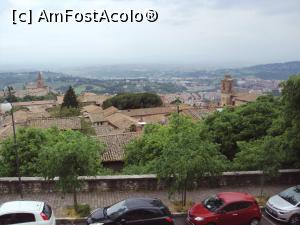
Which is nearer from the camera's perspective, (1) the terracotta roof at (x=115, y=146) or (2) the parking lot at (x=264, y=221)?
(2) the parking lot at (x=264, y=221)

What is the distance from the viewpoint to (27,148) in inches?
936

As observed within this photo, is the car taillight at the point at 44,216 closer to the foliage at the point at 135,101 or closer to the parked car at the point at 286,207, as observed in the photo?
the parked car at the point at 286,207

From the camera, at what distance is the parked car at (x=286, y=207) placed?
1579 centimetres

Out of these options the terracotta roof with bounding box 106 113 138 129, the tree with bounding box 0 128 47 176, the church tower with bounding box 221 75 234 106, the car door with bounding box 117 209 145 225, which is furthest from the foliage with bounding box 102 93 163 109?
the car door with bounding box 117 209 145 225

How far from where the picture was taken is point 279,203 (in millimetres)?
16469

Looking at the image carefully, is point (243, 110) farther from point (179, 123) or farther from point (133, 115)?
point (133, 115)

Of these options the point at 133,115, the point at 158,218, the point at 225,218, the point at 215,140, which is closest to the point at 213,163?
the point at 225,218

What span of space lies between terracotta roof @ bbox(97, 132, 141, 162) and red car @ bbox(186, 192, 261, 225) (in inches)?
593

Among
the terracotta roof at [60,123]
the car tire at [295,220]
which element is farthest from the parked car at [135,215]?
the terracotta roof at [60,123]

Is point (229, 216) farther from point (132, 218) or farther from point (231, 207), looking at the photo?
point (132, 218)

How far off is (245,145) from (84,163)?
1077 centimetres

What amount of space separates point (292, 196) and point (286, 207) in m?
0.86

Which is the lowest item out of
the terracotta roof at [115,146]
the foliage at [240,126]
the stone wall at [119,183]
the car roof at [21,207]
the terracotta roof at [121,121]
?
the terracotta roof at [121,121]

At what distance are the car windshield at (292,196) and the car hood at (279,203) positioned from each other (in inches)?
6.6
